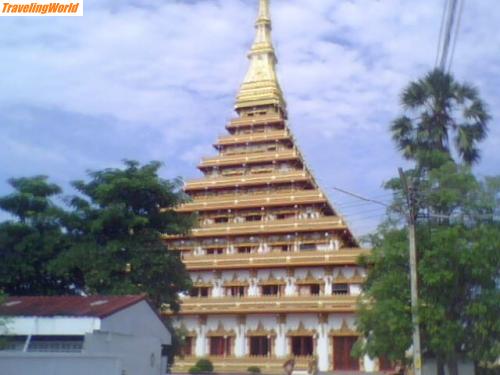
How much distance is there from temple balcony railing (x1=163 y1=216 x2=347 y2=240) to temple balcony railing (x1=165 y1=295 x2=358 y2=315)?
5.19 m

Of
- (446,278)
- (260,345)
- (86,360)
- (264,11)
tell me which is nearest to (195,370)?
(260,345)

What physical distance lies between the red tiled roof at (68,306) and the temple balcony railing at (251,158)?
33087mm

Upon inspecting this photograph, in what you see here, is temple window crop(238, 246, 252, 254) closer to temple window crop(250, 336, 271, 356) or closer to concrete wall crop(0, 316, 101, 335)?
temple window crop(250, 336, 271, 356)

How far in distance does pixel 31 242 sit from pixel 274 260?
22.1 meters

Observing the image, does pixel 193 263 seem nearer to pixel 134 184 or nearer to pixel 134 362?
pixel 134 184

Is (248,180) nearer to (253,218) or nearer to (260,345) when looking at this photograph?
(253,218)

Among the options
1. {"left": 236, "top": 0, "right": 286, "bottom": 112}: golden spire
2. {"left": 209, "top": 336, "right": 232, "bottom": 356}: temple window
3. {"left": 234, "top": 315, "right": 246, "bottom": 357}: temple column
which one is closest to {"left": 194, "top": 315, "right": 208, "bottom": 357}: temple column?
{"left": 209, "top": 336, "right": 232, "bottom": 356}: temple window

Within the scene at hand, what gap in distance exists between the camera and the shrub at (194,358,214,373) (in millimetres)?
44281

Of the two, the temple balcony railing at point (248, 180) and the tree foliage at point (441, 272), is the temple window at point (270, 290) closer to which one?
the temple balcony railing at point (248, 180)

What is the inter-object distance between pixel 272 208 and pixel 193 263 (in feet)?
25.5

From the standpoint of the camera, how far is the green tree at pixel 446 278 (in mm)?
24453

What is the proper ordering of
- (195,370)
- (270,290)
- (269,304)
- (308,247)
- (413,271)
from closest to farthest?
1. (413,271)
2. (195,370)
3. (269,304)
4. (270,290)
5. (308,247)

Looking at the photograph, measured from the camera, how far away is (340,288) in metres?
47.8

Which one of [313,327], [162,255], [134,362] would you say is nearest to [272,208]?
[313,327]
